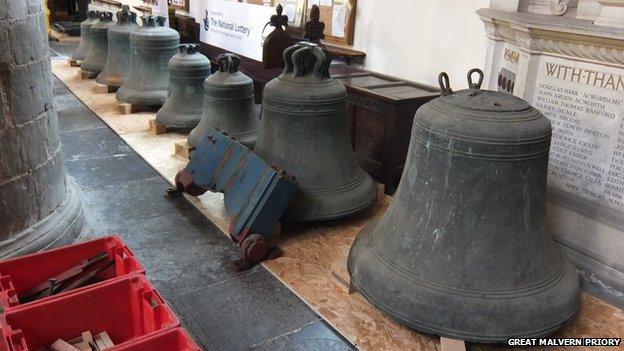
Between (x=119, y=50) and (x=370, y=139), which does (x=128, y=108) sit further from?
(x=370, y=139)

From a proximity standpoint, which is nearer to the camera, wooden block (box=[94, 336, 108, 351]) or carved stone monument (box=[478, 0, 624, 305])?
wooden block (box=[94, 336, 108, 351])

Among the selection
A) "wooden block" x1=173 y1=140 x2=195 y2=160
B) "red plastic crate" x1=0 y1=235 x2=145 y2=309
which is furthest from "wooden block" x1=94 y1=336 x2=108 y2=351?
"wooden block" x1=173 y1=140 x2=195 y2=160

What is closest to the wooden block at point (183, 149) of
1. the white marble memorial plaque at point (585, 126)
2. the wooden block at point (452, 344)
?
the white marble memorial plaque at point (585, 126)

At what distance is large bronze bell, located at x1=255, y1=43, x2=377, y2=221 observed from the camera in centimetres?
336

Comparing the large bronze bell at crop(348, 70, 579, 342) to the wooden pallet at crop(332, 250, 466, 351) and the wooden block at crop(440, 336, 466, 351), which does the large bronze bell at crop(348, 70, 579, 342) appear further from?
the wooden pallet at crop(332, 250, 466, 351)

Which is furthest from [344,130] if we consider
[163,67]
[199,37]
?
[199,37]

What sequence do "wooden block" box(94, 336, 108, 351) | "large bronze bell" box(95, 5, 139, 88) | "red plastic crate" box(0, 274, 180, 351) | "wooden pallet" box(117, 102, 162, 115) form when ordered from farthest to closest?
1. "large bronze bell" box(95, 5, 139, 88)
2. "wooden pallet" box(117, 102, 162, 115)
3. "wooden block" box(94, 336, 108, 351)
4. "red plastic crate" box(0, 274, 180, 351)

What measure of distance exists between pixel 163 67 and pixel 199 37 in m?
1.48

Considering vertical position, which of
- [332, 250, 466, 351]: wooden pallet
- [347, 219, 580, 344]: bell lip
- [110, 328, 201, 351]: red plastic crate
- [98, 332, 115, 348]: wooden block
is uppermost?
[110, 328, 201, 351]: red plastic crate

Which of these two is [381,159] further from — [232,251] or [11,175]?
[11,175]

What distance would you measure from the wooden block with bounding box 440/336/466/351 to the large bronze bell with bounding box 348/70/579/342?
28mm

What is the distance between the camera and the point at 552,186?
314cm

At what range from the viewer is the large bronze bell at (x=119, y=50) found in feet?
22.6

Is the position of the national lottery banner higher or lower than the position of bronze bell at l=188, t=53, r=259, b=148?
higher
